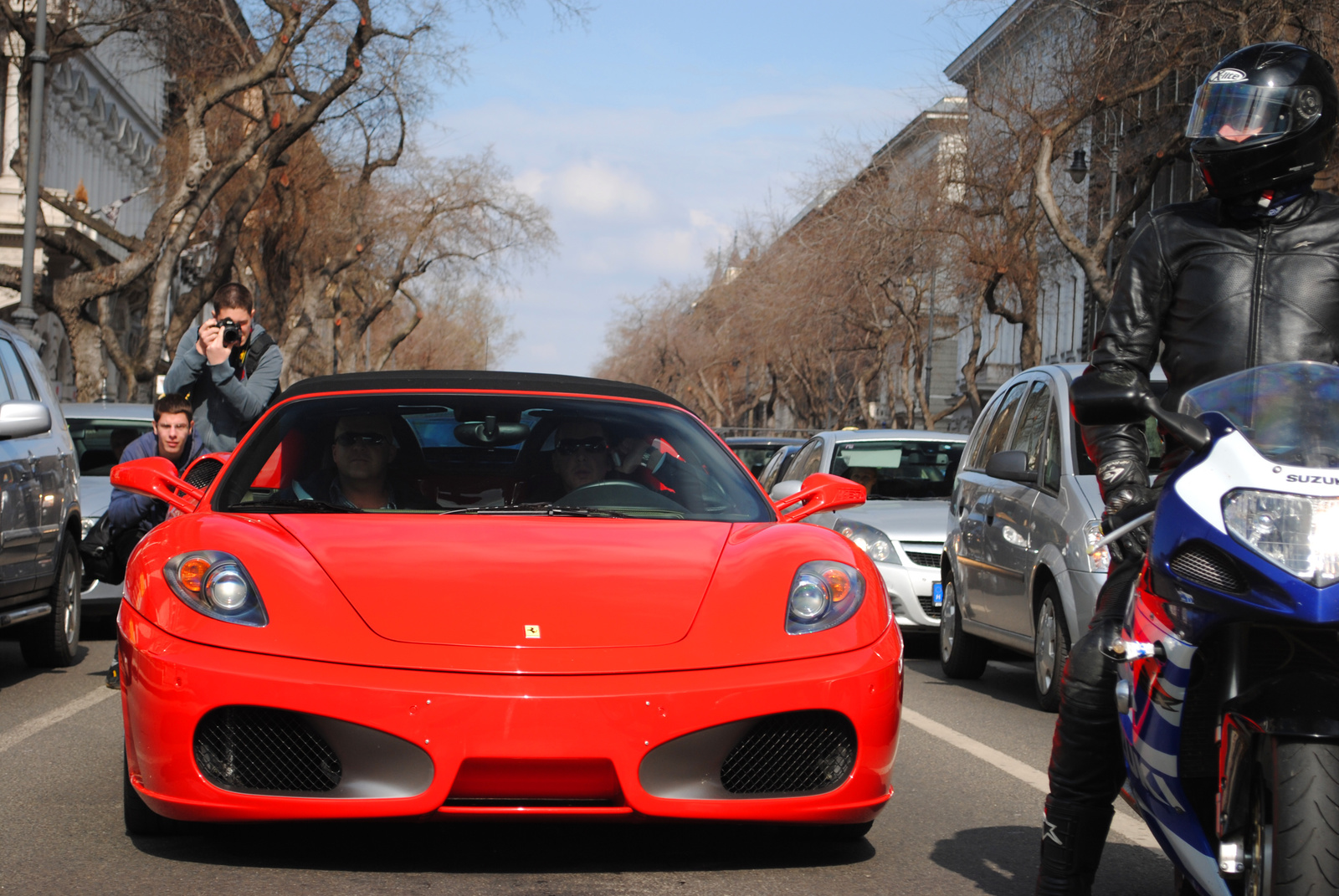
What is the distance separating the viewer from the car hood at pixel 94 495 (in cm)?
1173

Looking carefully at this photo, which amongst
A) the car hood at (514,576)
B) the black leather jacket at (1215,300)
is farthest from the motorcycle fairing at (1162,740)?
the car hood at (514,576)

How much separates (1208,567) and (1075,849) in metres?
0.89

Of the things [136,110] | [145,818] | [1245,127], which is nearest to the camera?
[1245,127]

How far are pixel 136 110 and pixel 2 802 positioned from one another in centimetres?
5457

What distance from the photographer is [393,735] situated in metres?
4.11

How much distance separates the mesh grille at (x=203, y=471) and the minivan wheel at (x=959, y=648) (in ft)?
16.0

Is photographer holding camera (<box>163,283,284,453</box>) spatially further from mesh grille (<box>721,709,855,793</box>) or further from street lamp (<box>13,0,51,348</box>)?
street lamp (<box>13,0,51,348</box>)

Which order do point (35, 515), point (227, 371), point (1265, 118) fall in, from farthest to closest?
point (35, 515) < point (227, 371) < point (1265, 118)

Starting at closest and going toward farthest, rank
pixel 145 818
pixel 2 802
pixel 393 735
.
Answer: pixel 393 735 → pixel 145 818 → pixel 2 802

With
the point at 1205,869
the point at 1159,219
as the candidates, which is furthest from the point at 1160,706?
the point at 1159,219

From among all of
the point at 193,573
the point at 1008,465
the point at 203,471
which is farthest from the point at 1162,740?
the point at 203,471

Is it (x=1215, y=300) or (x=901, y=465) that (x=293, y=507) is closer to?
(x=1215, y=300)

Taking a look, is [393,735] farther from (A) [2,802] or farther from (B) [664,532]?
(A) [2,802]

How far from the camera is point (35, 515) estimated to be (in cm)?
902
